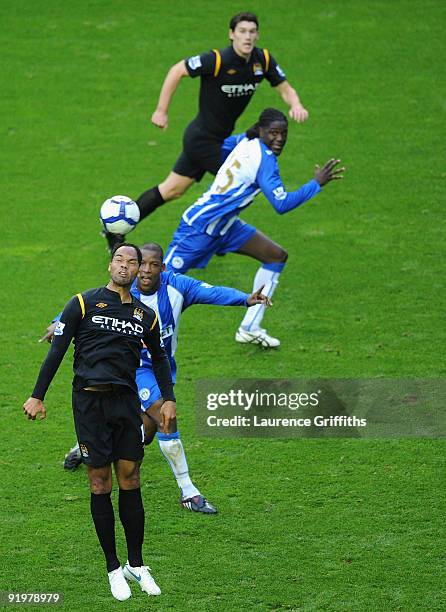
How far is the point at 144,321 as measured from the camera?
7348mm

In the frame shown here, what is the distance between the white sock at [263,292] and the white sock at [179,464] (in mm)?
2781

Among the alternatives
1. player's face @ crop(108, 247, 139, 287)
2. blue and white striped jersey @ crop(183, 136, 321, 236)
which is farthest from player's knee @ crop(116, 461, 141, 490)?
blue and white striped jersey @ crop(183, 136, 321, 236)

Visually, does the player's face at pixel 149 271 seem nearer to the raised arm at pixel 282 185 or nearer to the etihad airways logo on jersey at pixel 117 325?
the etihad airways logo on jersey at pixel 117 325

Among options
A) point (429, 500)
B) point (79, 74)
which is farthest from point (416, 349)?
point (79, 74)

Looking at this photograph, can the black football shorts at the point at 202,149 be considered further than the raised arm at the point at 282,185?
Yes

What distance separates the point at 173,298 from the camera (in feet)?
27.9

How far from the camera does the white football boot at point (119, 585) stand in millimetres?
7316

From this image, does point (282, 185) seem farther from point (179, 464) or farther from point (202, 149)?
point (179, 464)

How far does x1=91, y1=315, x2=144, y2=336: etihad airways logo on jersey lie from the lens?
23.6 ft

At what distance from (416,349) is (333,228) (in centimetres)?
289

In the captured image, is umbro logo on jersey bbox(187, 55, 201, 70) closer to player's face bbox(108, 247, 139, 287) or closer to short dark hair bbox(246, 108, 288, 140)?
short dark hair bbox(246, 108, 288, 140)

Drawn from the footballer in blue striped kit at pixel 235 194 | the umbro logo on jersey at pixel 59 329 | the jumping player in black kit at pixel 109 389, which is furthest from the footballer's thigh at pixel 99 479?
the footballer in blue striped kit at pixel 235 194

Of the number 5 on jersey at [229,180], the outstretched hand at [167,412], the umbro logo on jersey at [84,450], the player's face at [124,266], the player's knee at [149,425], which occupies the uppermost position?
the player's face at [124,266]

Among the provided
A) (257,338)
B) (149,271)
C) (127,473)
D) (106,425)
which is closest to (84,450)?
(106,425)
